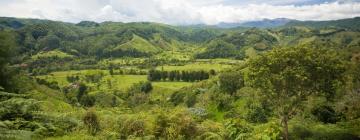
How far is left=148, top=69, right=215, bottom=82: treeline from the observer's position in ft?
435

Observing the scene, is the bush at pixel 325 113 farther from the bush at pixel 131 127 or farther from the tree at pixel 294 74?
the bush at pixel 131 127

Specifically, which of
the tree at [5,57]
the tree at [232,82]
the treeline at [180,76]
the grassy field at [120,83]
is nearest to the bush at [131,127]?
the tree at [5,57]

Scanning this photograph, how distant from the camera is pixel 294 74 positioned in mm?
24594

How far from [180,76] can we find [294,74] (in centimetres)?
11401

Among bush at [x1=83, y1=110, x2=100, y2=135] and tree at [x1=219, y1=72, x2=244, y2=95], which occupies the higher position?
bush at [x1=83, y1=110, x2=100, y2=135]

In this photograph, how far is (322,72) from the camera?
24.9 metres

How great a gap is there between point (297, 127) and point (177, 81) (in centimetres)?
10877

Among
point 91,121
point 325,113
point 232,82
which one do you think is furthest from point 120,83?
point 91,121

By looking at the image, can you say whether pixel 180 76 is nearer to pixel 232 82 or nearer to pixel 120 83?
pixel 120 83

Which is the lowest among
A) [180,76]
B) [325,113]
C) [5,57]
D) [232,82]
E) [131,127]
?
[180,76]

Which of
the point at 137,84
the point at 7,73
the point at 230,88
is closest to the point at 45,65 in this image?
the point at 137,84

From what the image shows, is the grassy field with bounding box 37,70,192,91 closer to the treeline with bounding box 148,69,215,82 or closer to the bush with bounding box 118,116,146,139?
the treeline with bounding box 148,69,215,82

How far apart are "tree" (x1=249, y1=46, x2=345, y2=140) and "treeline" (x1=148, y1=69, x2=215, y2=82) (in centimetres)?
10386

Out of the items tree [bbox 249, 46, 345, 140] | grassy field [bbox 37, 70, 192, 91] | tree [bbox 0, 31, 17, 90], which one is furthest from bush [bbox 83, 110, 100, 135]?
grassy field [bbox 37, 70, 192, 91]
